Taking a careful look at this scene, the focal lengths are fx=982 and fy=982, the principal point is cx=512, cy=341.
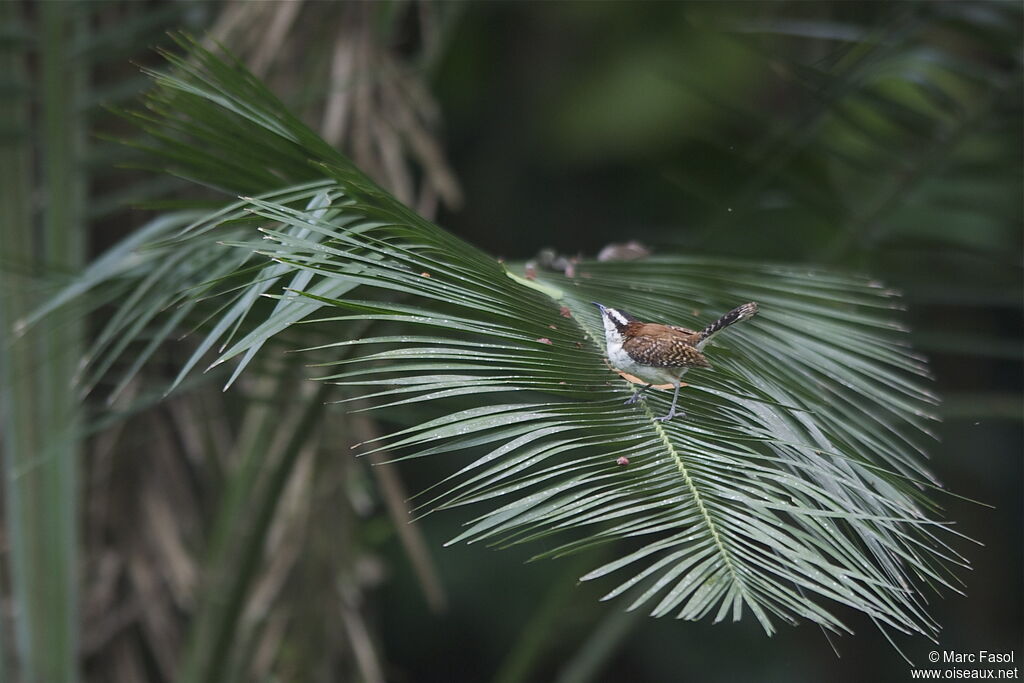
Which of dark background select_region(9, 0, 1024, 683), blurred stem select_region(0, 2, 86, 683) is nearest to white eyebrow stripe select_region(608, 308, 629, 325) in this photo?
dark background select_region(9, 0, 1024, 683)

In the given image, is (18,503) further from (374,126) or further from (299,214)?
(299,214)

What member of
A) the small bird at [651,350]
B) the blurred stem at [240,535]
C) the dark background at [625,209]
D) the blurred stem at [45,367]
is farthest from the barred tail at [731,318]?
the blurred stem at [45,367]

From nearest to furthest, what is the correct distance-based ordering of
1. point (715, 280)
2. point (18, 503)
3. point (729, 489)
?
1. point (729, 489)
2. point (715, 280)
3. point (18, 503)

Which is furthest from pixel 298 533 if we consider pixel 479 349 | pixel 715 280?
pixel 479 349

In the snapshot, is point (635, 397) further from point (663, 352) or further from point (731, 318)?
point (731, 318)

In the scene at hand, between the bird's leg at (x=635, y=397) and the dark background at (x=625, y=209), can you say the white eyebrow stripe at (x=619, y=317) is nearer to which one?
the bird's leg at (x=635, y=397)

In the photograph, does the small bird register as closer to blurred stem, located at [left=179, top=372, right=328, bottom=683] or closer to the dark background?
the dark background
